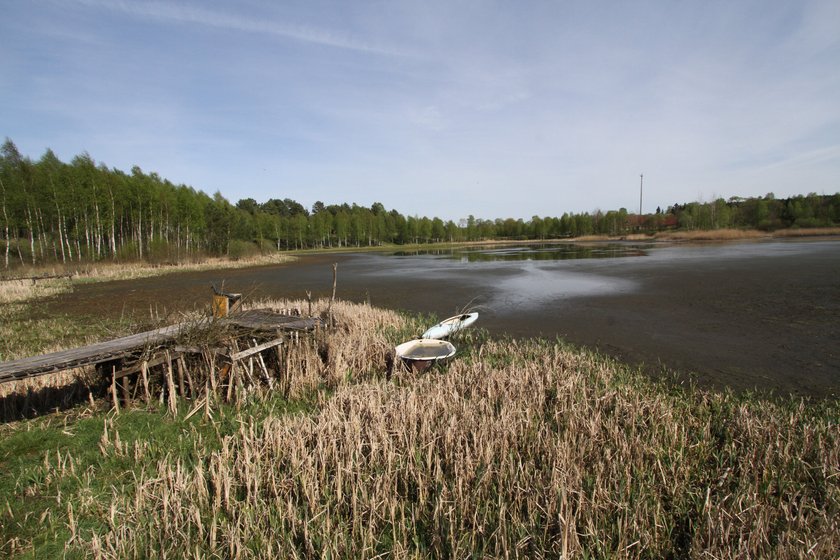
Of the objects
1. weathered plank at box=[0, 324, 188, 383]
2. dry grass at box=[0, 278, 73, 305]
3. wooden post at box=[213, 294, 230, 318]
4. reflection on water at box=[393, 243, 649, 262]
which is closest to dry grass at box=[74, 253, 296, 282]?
dry grass at box=[0, 278, 73, 305]

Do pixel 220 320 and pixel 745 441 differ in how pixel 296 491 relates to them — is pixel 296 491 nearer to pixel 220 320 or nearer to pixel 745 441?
pixel 220 320

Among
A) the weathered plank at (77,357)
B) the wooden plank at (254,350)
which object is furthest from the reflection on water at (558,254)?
the weathered plank at (77,357)

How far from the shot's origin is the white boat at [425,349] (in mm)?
9125

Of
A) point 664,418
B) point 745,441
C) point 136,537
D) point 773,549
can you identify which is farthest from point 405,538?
point 745,441

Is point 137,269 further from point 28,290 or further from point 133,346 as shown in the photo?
point 133,346

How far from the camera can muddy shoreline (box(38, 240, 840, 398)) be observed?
9438 millimetres

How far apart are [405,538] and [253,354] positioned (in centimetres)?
590

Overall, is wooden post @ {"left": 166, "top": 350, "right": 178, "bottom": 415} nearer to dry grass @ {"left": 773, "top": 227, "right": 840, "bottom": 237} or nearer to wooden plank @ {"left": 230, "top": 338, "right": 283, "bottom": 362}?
wooden plank @ {"left": 230, "top": 338, "right": 283, "bottom": 362}

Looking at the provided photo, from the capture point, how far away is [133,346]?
7074mm

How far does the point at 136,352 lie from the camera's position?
7.47 m

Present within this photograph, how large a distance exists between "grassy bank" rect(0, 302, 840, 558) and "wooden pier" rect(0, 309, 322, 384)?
1138mm

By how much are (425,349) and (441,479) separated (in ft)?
17.3

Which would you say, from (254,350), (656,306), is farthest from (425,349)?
(656,306)

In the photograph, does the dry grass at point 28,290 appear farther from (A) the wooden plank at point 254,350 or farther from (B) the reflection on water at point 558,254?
(B) the reflection on water at point 558,254
